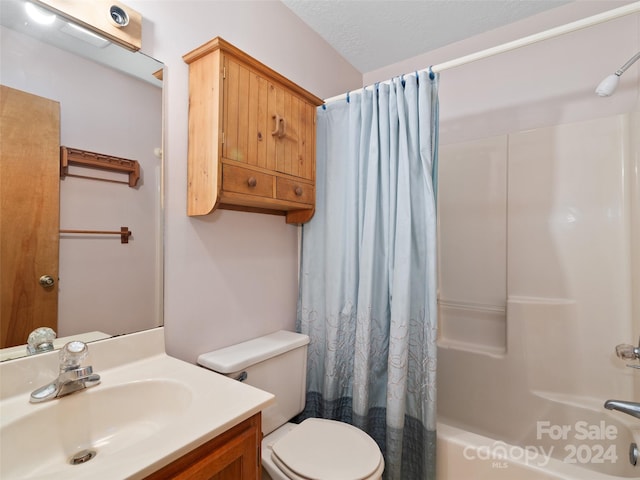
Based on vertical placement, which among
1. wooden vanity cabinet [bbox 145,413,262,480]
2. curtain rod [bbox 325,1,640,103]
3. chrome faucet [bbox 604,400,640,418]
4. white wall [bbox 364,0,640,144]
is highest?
white wall [bbox 364,0,640,144]

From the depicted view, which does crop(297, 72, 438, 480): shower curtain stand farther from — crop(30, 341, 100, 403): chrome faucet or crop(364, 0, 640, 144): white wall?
crop(30, 341, 100, 403): chrome faucet

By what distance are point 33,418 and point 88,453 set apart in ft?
0.52

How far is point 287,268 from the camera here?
1.67 m

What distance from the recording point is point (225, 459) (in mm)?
734

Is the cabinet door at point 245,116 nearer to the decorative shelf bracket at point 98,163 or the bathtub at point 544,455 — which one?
the decorative shelf bracket at point 98,163

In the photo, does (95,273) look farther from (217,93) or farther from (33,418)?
(217,93)

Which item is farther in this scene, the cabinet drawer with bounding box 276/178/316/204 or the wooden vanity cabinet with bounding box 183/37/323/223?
the cabinet drawer with bounding box 276/178/316/204

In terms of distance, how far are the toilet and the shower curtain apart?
0.61 feet

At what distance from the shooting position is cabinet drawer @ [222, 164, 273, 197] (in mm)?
1147

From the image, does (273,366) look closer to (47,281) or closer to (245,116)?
(47,281)

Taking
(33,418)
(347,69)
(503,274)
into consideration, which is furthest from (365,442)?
(347,69)

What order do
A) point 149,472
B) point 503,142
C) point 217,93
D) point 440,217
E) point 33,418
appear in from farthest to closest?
point 440,217 < point 503,142 < point 217,93 < point 33,418 < point 149,472

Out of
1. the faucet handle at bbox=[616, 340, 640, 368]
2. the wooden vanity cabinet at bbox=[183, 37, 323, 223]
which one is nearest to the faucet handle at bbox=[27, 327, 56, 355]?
the wooden vanity cabinet at bbox=[183, 37, 323, 223]

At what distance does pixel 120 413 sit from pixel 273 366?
0.58m
